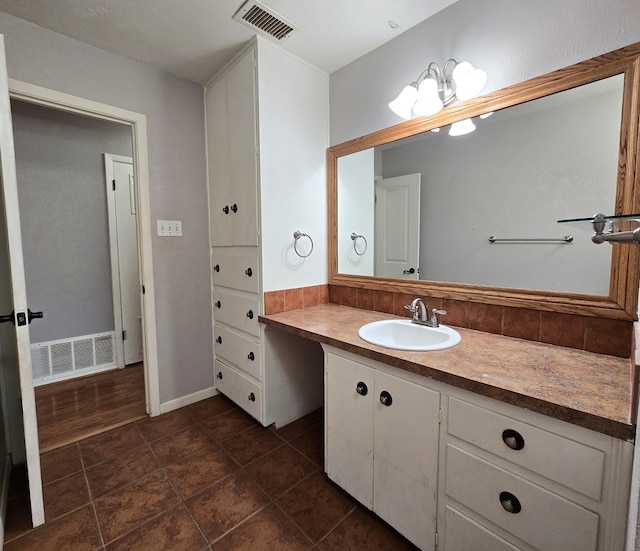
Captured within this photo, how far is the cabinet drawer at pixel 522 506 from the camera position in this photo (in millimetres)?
752

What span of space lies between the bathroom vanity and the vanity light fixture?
108 cm

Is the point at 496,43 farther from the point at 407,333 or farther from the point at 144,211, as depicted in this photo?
the point at 144,211

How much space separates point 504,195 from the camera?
1.33 m

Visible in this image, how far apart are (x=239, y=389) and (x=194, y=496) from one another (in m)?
0.69

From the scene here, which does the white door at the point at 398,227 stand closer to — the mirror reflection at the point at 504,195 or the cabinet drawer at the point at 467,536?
the mirror reflection at the point at 504,195

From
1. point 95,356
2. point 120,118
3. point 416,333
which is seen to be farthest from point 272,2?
point 95,356

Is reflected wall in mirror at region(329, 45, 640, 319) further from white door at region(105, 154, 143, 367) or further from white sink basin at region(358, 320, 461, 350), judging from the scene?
white door at region(105, 154, 143, 367)

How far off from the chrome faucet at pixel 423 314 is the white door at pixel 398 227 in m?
0.21

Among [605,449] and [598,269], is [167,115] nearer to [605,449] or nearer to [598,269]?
[598,269]

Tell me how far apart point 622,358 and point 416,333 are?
72cm

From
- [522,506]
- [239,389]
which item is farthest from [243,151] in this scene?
[522,506]


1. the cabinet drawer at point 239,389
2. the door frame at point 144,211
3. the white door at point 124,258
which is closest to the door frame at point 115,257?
the white door at point 124,258

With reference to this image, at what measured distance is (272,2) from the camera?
142cm

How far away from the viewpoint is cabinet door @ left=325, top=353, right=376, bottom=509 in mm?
1243
